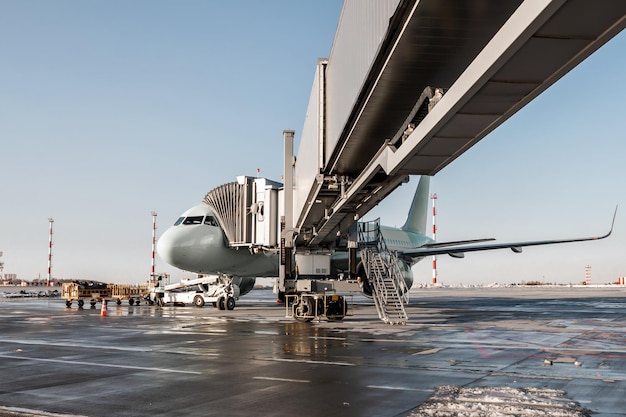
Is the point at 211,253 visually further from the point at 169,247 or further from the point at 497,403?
the point at 497,403

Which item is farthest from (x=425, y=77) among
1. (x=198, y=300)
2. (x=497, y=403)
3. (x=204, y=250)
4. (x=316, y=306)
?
(x=198, y=300)

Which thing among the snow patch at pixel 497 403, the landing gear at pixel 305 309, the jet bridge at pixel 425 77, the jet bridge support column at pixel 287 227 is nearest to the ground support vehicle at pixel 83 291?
the jet bridge support column at pixel 287 227

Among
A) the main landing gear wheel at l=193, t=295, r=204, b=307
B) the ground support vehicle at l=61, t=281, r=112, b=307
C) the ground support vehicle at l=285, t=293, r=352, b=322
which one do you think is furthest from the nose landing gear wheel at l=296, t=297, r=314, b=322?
the ground support vehicle at l=61, t=281, r=112, b=307

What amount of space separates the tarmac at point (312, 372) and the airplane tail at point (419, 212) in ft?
113

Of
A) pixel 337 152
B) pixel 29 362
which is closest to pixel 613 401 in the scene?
pixel 337 152

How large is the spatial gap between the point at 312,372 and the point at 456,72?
19.7ft

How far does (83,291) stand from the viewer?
39.2m

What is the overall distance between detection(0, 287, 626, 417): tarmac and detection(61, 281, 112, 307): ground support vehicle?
64.5 ft

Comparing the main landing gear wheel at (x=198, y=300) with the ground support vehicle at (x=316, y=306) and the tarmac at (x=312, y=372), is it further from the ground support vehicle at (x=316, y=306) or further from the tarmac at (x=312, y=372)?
the tarmac at (x=312, y=372)

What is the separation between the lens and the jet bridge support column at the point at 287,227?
25609 mm

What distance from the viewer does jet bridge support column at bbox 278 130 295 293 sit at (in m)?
25.6

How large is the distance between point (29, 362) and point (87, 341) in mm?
4368

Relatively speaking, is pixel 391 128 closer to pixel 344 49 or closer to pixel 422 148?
pixel 344 49

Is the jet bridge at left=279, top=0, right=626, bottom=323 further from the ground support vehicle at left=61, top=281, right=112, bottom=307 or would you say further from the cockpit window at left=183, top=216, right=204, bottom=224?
the ground support vehicle at left=61, top=281, right=112, bottom=307
